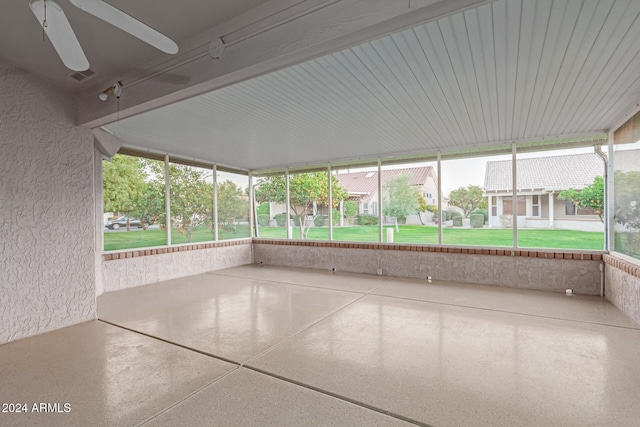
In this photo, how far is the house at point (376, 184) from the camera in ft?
21.5

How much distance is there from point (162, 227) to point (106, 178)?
143cm

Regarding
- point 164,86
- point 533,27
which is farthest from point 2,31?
point 533,27

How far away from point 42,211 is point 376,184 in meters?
5.94

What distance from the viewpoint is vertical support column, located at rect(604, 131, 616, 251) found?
15.4 ft

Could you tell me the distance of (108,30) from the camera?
2479 mm

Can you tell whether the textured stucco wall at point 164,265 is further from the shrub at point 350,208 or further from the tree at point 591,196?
the tree at point 591,196

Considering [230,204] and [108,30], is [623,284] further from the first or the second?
[230,204]

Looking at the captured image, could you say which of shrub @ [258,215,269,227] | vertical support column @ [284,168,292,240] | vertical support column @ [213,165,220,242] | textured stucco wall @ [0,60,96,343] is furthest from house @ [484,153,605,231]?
textured stucco wall @ [0,60,96,343]

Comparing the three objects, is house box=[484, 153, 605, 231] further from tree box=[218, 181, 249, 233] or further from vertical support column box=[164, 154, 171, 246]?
vertical support column box=[164, 154, 171, 246]

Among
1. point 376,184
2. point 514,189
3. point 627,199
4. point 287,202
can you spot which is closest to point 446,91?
point 627,199

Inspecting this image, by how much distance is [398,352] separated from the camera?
291 cm

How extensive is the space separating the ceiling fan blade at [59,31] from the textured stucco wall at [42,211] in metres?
1.99

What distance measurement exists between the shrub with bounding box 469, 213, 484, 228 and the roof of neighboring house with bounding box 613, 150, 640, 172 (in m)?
2.10

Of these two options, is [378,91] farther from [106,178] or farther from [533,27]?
[106,178]
